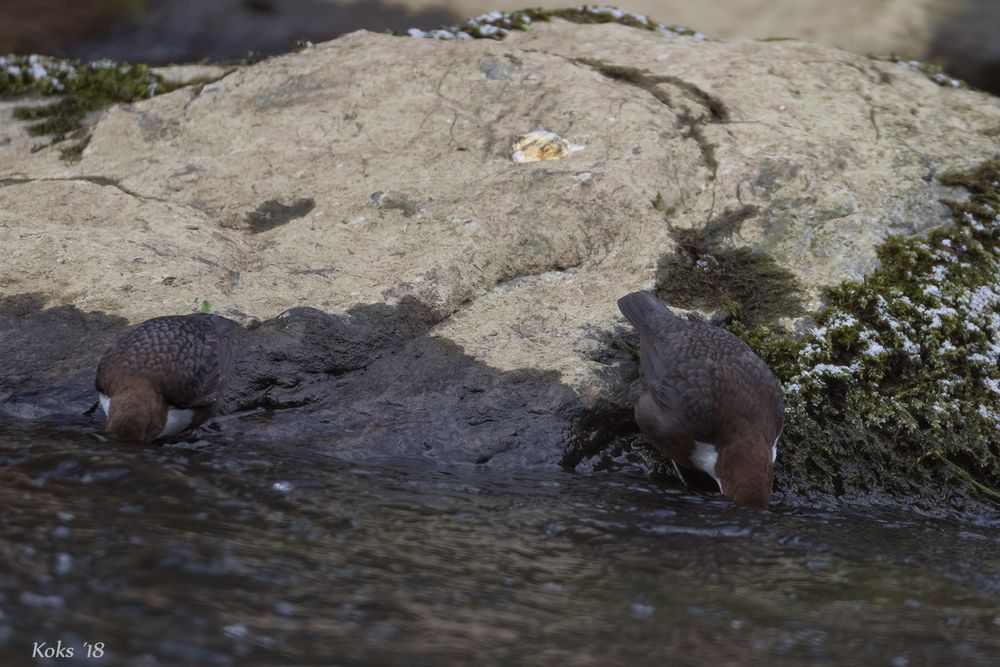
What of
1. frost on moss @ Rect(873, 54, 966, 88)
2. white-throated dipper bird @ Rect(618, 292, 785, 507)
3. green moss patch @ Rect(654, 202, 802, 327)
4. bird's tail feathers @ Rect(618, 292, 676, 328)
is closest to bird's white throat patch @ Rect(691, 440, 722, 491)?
white-throated dipper bird @ Rect(618, 292, 785, 507)

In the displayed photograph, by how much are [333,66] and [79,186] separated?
1860 millimetres

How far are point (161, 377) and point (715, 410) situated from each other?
2.45m

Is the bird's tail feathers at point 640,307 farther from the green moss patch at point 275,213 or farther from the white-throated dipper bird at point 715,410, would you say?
the green moss patch at point 275,213

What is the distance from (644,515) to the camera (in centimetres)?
421

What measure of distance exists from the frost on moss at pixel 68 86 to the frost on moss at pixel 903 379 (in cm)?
482

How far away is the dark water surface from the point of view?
2814 millimetres

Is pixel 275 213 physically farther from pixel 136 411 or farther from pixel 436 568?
pixel 436 568

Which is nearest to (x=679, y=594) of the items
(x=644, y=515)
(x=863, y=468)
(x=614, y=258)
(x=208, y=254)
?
(x=644, y=515)

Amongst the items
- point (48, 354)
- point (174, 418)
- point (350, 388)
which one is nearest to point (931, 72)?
point (350, 388)

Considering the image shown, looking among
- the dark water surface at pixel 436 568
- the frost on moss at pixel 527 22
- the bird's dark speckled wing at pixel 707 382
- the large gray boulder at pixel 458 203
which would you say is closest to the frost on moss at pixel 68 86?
the large gray boulder at pixel 458 203

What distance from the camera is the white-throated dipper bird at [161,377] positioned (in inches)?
182

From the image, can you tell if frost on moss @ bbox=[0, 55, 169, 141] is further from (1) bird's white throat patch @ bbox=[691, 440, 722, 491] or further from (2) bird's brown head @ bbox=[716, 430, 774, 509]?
(2) bird's brown head @ bbox=[716, 430, 774, 509]

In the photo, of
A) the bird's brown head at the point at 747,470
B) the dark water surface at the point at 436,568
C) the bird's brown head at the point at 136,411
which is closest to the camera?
the dark water surface at the point at 436,568

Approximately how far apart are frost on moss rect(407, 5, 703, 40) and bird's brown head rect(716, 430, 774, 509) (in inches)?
170
